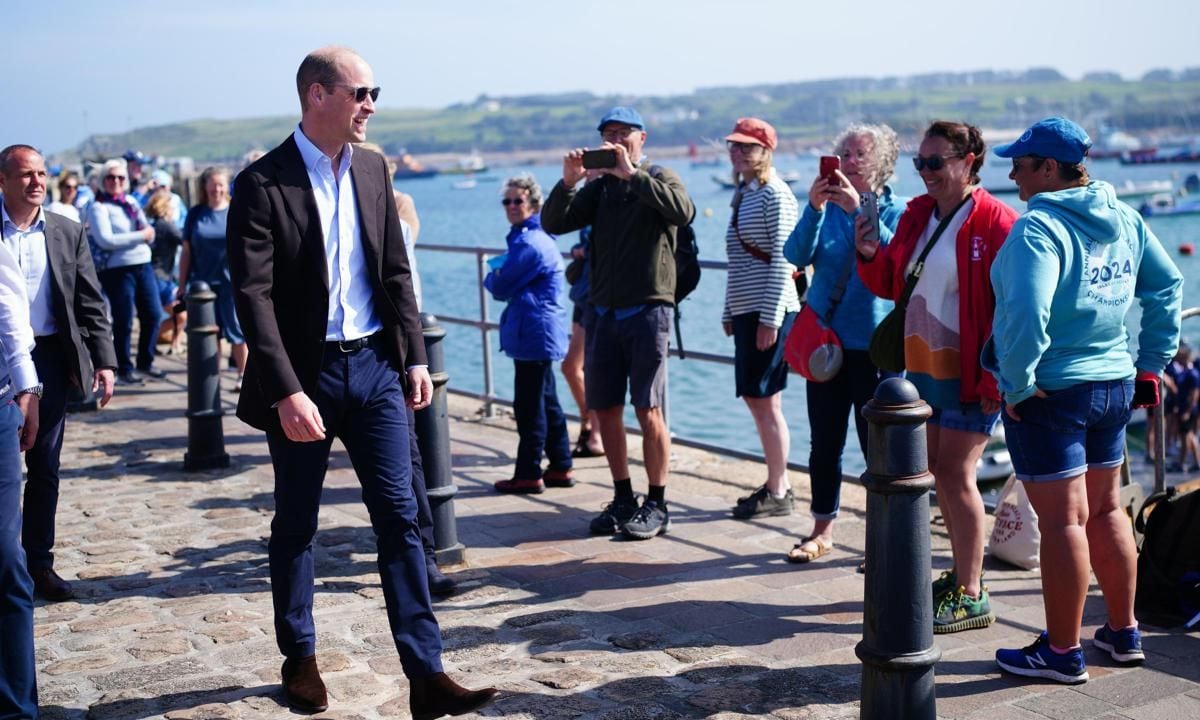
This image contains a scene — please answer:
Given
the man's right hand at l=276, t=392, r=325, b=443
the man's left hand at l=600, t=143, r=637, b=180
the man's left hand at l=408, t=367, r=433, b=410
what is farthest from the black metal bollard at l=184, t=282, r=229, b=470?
the man's right hand at l=276, t=392, r=325, b=443

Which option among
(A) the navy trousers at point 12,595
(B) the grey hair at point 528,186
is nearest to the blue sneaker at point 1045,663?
(A) the navy trousers at point 12,595

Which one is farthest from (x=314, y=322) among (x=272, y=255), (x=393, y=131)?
(x=393, y=131)

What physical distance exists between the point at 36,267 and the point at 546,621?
2635 mm

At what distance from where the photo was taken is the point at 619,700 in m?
4.61

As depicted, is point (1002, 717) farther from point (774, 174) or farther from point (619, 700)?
point (774, 174)

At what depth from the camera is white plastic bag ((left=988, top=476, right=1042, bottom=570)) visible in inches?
239

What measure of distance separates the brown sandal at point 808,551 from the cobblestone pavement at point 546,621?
54 millimetres

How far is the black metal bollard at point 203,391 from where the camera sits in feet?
29.2

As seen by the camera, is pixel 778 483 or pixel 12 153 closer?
pixel 12 153

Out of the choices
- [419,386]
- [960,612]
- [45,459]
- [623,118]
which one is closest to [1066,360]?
[960,612]

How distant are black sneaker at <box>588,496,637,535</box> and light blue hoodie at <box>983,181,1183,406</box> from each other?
2.63 meters

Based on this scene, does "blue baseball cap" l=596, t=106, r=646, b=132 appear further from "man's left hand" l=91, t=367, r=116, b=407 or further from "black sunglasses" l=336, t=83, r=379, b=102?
"man's left hand" l=91, t=367, r=116, b=407

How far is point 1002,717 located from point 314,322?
2.45 m

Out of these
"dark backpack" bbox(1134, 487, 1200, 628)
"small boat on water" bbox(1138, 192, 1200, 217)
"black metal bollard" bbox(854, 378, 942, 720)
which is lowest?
"small boat on water" bbox(1138, 192, 1200, 217)
